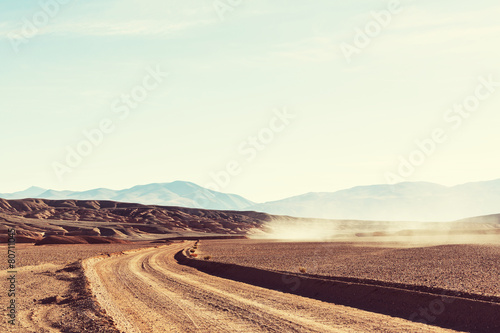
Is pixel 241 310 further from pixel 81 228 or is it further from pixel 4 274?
pixel 81 228

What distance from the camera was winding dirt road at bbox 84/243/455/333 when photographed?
14.4 m

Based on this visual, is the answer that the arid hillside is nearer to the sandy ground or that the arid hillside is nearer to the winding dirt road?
the sandy ground

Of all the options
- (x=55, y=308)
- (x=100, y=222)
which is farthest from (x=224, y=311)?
(x=100, y=222)

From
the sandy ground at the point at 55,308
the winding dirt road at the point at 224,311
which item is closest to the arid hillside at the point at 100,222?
the sandy ground at the point at 55,308

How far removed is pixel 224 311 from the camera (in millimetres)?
16969

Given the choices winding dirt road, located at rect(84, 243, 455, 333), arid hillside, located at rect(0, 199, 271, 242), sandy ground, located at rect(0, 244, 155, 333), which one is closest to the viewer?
sandy ground, located at rect(0, 244, 155, 333)

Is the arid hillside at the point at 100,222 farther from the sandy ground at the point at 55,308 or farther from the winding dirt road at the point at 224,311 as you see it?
the winding dirt road at the point at 224,311

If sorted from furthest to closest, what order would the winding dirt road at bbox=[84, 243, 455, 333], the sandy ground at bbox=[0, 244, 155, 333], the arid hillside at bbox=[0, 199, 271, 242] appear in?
the arid hillside at bbox=[0, 199, 271, 242], the winding dirt road at bbox=[84, 243, 455, 333], the sandy ground at bbox=[0, 244, 155, 333]

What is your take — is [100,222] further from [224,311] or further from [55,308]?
[224,311]

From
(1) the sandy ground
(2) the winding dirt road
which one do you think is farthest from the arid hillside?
(2) the winding dirt road

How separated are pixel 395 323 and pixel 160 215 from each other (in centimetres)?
17377

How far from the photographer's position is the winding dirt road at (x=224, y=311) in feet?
47.3

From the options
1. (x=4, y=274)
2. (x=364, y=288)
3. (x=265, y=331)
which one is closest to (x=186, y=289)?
(x=364, y=288)

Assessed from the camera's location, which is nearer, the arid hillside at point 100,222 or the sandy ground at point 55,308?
the sandy ground at point 55,308
